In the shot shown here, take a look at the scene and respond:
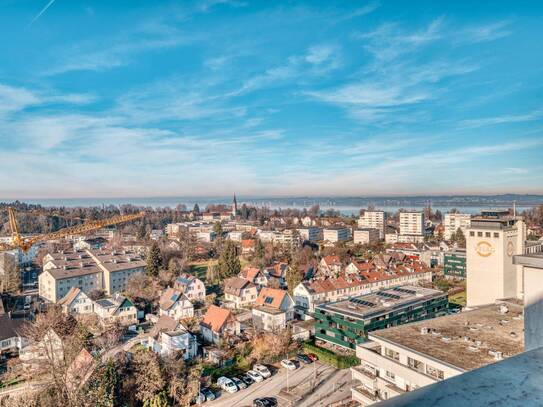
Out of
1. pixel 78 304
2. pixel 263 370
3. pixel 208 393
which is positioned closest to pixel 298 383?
pixel 263 370

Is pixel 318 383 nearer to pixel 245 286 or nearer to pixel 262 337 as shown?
pixel 262 337

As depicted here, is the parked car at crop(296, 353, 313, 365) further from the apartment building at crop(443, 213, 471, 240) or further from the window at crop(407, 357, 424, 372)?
the apartment building at crop(443, 213, 471, 240)

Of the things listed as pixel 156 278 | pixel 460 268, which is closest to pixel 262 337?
pixel 156 278

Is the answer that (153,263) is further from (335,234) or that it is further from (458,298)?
(335,234)

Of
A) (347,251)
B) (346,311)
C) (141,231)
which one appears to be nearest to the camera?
(346,311)

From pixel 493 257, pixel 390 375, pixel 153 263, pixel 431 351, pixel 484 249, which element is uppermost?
pixel 484 249

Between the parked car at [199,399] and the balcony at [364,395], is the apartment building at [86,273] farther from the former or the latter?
the balcony at [364,395]
